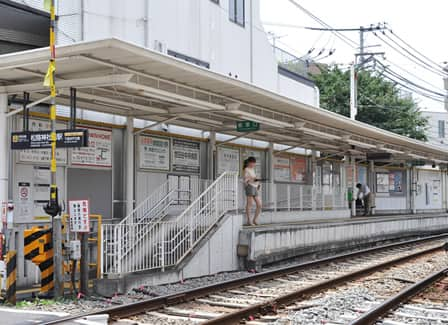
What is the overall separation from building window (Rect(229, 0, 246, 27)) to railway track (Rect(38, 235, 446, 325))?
1037cm

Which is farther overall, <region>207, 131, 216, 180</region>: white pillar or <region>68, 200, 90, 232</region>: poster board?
<region>207, 131, 216, 180</region>: white pillar

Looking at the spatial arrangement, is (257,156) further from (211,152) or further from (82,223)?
(82,223)

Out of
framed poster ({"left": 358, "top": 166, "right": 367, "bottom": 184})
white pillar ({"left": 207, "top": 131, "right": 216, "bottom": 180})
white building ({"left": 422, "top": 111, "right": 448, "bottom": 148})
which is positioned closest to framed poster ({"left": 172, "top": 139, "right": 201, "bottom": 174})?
white pillar ({"left": 207, "top": 131, "right": 216, "bottom": 180})

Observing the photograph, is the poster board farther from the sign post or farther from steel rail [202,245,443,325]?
steel rail [202,245,443,325]

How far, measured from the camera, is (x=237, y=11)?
2277 centimetres

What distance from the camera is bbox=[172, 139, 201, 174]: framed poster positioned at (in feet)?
57.6

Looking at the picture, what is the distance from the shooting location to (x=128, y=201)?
1490cm

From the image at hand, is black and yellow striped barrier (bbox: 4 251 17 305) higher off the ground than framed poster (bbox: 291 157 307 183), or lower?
lower

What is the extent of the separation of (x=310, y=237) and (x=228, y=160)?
13.7 ft

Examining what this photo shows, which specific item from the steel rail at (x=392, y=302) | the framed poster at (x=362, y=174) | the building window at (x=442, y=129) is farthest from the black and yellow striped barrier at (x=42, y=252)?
the building window at (x=442, y=129)

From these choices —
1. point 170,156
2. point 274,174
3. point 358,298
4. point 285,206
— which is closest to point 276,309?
point 358,298

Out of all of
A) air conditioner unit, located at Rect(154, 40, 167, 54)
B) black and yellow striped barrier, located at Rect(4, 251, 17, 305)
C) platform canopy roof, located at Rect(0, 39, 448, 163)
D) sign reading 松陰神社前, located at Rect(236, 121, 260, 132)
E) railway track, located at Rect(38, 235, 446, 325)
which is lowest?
railway track, located at Rect(38, 235, 446, 325)

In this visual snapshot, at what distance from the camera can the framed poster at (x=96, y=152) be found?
1445 centimetres

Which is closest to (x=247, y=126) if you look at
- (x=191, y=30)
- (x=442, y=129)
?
(x=191, y=30)
